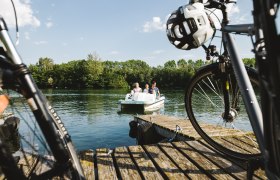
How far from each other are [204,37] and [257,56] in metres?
1.03

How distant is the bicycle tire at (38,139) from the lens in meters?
1.48

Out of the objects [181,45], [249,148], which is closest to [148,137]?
[249,148]

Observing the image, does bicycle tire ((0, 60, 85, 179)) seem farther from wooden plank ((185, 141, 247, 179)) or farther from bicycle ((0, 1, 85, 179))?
wooden plank ((185, 141, 247, 179))

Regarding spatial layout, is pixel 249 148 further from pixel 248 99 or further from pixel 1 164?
pixel 1 164

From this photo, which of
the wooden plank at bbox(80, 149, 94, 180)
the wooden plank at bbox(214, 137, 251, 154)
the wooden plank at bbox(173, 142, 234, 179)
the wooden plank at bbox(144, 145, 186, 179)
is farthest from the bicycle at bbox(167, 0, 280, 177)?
the wooden plank at bbox(80, 149, 94, 180)

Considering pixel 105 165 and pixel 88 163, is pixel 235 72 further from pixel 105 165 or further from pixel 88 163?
pixel 88 163

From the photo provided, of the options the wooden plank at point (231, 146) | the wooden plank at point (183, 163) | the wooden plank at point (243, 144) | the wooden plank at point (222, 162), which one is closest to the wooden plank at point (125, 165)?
the wooden plank at point (183, 163)

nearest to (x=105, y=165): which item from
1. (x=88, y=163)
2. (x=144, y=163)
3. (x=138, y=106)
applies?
(x=88, y=163)

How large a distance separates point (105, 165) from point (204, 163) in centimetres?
138

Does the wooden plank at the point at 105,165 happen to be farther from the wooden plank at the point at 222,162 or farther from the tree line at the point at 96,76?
the tree line at the point at 96,76

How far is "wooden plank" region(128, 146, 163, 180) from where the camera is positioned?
10.2 feet

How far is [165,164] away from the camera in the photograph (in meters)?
3.48

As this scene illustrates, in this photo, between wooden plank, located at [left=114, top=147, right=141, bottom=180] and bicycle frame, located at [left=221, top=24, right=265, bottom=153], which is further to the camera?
wooden plank, located at [left=114, top=147, right=141, bottom=180]

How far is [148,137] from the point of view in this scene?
451 inches
